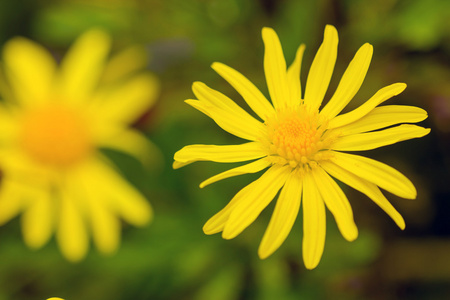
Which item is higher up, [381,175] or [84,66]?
[84,66]

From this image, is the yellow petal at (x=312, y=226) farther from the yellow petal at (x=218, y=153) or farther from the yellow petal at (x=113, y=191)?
the yellow petal at (x=113, y=191)

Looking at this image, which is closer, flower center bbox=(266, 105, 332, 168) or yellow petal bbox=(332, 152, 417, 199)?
yellow petal bbox=(332, 152, 417, 199)

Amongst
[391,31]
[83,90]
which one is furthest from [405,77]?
[83,90]

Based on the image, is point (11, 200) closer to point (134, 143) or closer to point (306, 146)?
point (134, 143)

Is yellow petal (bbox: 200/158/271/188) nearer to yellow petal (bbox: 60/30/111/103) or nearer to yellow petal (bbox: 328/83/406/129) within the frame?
yellow petal (bbox: 328/83/406/129)

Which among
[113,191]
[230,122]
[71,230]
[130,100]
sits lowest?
[71,230]

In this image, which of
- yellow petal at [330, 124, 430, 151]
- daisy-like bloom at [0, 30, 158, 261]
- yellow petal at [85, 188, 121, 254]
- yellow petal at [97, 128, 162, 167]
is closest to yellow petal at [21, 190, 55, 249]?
daisy-like bloom at [0, 30, 158, 261]

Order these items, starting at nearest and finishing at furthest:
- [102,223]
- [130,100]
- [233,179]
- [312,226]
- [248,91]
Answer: [312,226], [248,91], [233,179], [102,223], [130,100]

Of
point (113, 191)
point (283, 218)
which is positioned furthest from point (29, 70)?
point (283, 218)
